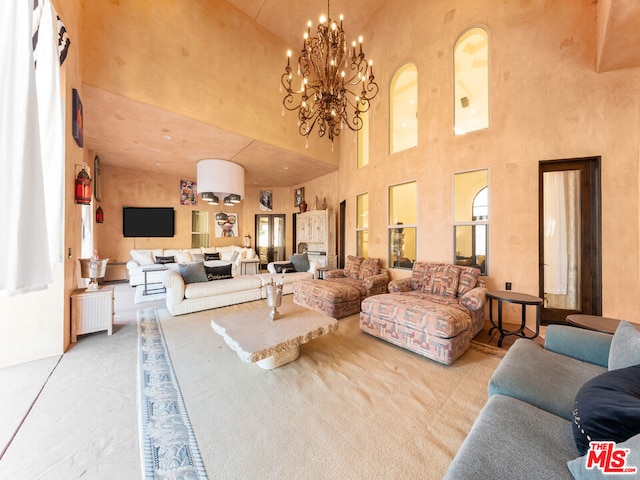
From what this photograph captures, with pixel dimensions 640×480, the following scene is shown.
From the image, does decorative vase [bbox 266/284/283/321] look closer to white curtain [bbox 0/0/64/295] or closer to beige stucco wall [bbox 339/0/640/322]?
white curtain [bbox 0/0/64/295]

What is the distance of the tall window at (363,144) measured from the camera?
5.29 m

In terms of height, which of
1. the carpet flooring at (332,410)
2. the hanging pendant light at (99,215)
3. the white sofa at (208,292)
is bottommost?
the carpet flooring at (332,410)

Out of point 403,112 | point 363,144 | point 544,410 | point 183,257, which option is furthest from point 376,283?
point 183,257

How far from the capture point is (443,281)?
10.7 feet

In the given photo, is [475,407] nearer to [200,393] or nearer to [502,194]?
[200,393]

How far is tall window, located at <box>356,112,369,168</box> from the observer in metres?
5.29

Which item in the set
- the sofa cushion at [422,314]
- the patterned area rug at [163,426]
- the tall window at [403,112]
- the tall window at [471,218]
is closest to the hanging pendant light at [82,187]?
the patterned area rug at [163,426]

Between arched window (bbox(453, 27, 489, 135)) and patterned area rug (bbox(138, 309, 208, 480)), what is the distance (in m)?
4.75

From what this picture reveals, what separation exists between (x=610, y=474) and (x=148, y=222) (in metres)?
8.66

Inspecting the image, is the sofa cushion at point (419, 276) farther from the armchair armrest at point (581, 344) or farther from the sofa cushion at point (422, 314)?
the armchair armrest at point (581, 344)

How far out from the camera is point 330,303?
349 cm

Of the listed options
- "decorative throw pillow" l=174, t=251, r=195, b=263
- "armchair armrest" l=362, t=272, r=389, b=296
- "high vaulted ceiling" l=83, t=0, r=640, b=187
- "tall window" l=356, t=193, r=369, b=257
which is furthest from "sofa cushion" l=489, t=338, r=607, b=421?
"decorative throw pillow" l=174, t=251, r=195, b=263

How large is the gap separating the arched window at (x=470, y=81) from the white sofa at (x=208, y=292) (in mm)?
3981

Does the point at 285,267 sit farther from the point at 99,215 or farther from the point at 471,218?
the point at 99,215
